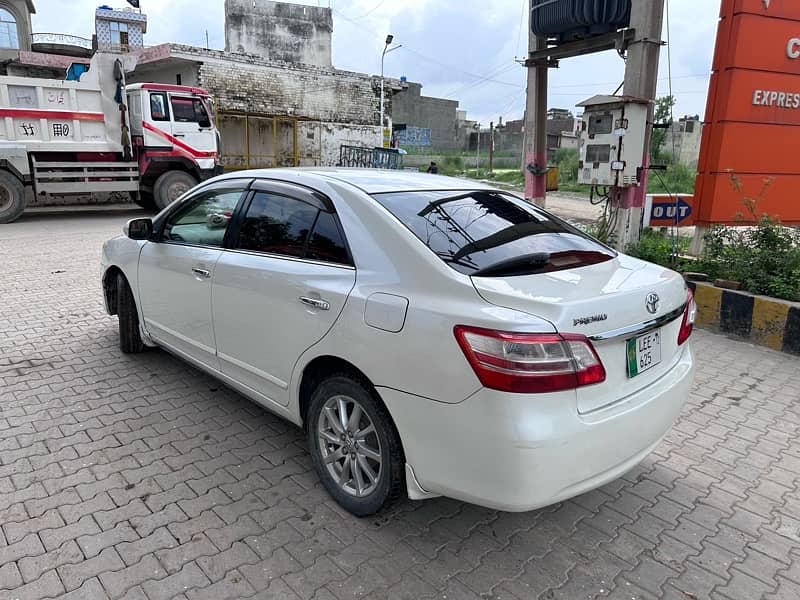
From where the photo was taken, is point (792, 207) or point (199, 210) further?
point (792, 207)

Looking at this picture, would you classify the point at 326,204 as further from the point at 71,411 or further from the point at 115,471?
the point at 71,411

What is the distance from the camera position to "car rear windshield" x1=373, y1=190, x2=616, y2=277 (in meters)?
2.58

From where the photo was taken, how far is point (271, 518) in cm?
278

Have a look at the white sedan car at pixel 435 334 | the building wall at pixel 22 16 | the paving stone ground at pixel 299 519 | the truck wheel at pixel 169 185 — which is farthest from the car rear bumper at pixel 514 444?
the building wall at pixel 22 16

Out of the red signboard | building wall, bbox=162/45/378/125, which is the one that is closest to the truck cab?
building wall, bbox=162/45/378/125

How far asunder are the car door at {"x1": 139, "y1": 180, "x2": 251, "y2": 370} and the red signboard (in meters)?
6.09

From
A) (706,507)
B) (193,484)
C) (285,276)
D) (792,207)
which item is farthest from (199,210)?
(792,207)

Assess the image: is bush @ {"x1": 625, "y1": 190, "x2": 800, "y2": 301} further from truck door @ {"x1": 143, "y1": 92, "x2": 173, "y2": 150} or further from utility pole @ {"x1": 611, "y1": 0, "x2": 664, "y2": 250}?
truck door @ {"x1": 143, "y1": 92, "x2": 173, "y2": 150}

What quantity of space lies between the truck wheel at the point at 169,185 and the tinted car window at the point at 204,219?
10.8 m

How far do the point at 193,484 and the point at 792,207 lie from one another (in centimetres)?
854

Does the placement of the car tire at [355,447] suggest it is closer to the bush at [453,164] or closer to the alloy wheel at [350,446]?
the alloy wheel at [350,446]

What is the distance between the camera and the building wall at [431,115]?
47.9m

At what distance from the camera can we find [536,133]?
28.8 feet

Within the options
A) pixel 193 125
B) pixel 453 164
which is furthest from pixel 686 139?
pixel 193 125
